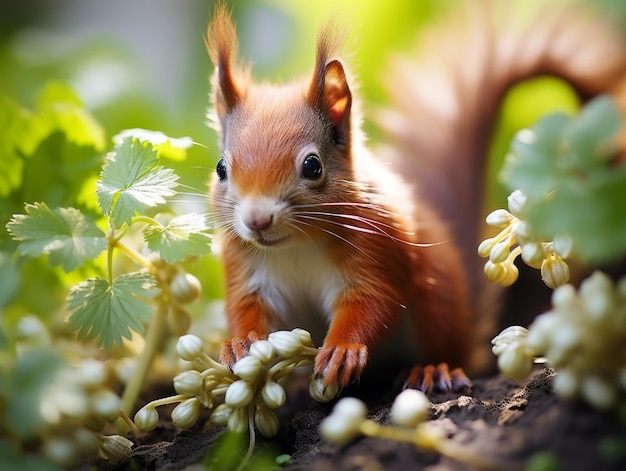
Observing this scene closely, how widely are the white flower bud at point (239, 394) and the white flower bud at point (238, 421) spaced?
34mm

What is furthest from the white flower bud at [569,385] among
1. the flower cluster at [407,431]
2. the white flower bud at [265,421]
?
the white flower bud at [265,421]

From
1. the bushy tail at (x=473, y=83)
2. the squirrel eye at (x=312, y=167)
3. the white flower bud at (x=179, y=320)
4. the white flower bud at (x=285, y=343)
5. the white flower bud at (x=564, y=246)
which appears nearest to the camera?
the white flower bud at (x=564, y=246)

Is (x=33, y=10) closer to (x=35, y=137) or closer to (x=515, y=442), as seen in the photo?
(x=35, y=137)

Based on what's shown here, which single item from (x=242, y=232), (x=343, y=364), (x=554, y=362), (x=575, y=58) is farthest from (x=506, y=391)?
(x=575, y=58)

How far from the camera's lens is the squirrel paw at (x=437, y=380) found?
1.18 meters

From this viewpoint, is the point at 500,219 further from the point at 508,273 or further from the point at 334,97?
the point at 334,97

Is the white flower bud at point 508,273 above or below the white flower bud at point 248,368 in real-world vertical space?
above

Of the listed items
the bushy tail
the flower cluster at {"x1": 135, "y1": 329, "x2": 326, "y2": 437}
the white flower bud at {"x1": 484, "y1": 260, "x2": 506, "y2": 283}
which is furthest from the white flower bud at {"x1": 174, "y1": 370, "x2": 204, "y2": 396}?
the bushy tail

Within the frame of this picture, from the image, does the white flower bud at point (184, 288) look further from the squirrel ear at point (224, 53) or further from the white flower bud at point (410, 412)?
the white flower bud at point (410, 412)

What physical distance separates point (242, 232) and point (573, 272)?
3.21 ft

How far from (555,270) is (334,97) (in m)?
0.50

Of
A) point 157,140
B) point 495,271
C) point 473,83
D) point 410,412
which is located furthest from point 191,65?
point 410,412

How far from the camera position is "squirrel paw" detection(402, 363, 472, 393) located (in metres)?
1.18

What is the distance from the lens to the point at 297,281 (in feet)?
4.12
